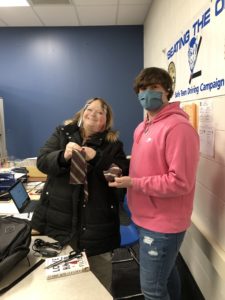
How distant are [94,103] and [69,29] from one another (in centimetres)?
340

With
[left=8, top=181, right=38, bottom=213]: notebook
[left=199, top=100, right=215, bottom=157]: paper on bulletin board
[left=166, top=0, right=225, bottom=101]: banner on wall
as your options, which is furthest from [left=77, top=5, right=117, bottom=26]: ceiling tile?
[left=8, top=181, right=38, bottom=213]: notebook

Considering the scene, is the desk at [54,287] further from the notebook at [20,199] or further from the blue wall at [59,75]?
the blue wall at [59,75]

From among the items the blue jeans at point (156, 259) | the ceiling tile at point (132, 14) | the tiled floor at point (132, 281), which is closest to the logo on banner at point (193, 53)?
the blue jeans at point (156, 259)

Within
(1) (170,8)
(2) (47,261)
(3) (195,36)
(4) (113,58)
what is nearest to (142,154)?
(2) (47,261)

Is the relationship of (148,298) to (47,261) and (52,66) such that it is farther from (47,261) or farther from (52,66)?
(52,66)

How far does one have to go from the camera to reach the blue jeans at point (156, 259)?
4.66ft

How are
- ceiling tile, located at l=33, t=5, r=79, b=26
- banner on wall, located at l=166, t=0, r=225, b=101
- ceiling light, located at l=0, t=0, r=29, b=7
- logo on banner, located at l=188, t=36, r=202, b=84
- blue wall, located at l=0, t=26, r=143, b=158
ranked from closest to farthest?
banner on wall, located at l=166, t=0, r=225, b=101
logo on banner, located at l=188, t=36, r=202, b=84
ceiling light, located at l=0, t=0, r=29, b=7
ceiling tile, located at l=33, t=5, r=79, b=26
blue wall, located at l=0, t=26, r=143, b=158

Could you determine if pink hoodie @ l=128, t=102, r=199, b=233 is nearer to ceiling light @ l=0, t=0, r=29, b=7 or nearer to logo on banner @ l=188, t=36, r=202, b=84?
logo on banner @ l=188, t=36, r=202, b=84

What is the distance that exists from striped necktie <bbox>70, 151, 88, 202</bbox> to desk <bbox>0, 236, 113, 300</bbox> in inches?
17.2

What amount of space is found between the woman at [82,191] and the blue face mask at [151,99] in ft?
0.92

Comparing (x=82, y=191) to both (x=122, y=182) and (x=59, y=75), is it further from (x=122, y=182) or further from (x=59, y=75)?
(x=59, y=75)

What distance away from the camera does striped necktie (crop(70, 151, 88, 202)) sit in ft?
4.76

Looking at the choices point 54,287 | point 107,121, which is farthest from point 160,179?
point 54,287

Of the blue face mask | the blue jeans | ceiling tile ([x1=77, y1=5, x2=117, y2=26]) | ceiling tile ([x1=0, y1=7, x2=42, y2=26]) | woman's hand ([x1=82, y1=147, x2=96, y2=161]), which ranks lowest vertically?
the blue jeans
